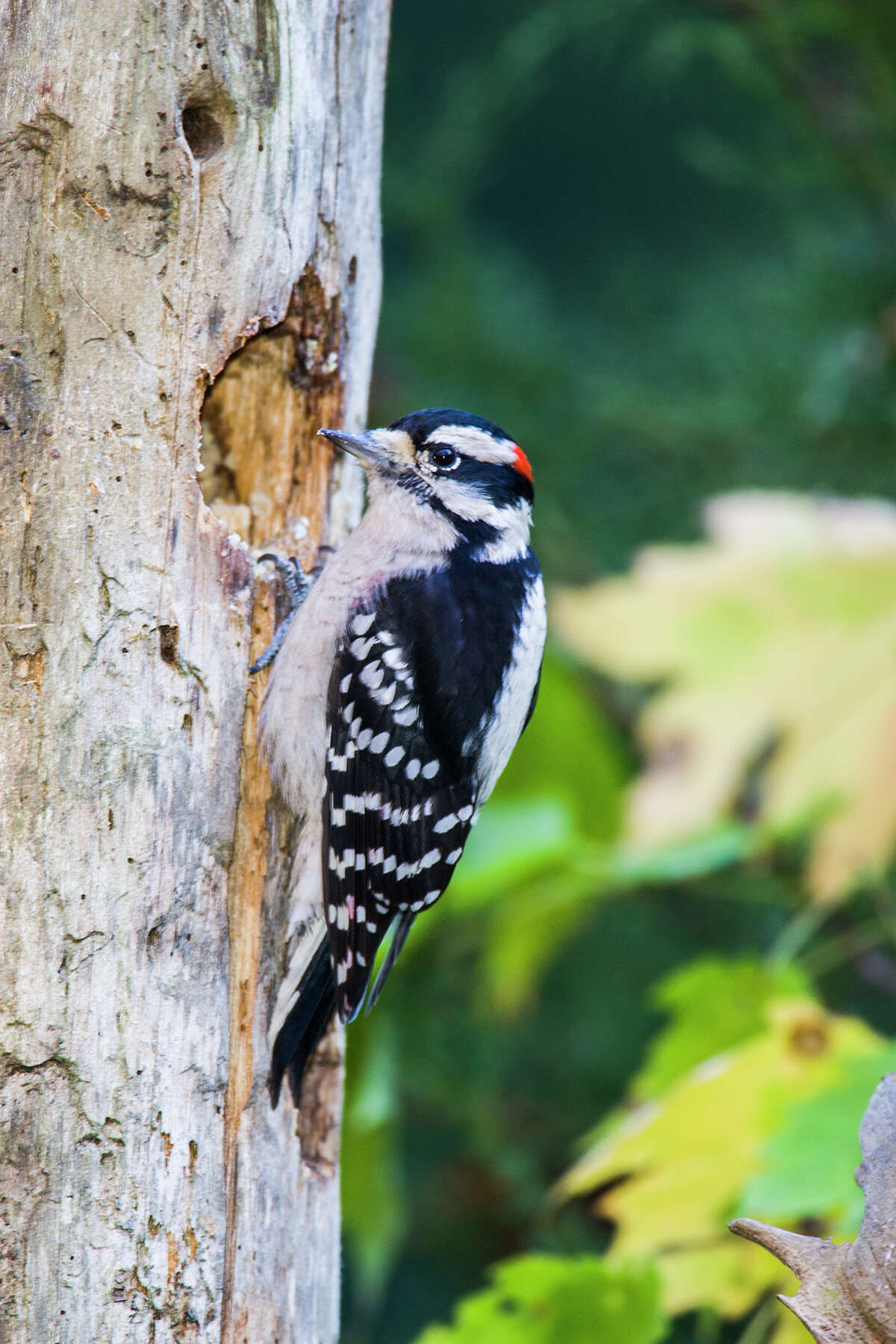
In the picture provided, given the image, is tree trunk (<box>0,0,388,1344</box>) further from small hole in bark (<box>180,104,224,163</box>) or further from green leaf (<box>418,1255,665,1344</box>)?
green leaf (<box>418,1255,665,1344</box>)

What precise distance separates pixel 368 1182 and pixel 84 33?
7.68ft

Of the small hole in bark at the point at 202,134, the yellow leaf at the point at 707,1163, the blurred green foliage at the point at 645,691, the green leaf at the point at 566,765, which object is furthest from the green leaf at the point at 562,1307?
the small hole in bark at the point at 202,134

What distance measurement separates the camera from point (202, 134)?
2.09 m

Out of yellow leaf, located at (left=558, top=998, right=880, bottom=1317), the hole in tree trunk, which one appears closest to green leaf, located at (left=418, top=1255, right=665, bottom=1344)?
yellow leaf, located at (left=558, top=998, right=880, bottom=1317)

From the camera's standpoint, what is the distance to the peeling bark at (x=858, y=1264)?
5.06 feet

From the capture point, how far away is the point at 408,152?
4.91 metres

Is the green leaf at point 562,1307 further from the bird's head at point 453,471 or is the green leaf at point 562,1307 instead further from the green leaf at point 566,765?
the green leaf at point 566,765

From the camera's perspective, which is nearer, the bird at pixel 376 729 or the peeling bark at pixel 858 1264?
the peeling bark at pixel 858 1264

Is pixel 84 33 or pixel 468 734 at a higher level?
pixel 84 33

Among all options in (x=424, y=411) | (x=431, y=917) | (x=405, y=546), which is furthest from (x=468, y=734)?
(x=431, y=917)

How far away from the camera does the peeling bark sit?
1.54 meters

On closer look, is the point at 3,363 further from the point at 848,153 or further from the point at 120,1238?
the point at 848,153

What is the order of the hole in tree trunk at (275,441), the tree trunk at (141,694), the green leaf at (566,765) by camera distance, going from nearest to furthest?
the tree trunk at (141,694) < the hole in tree trunk at (275,441) < the green leaf at (566,765)

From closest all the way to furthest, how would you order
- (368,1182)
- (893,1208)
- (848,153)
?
(893,1208)
(368,1182)
(848,153)
